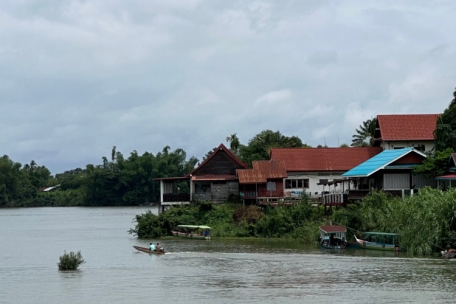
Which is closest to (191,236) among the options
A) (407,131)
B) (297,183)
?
(297,183)

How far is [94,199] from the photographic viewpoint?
161m

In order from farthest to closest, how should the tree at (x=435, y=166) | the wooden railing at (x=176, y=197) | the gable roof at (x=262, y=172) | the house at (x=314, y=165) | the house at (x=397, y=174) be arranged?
the house at (x=314, y=165), the wooden railing at (x=176, y=197), the gable roof at (x=262, y=172), the house at (x=397, y=174), the tree at (x=435, y=166)

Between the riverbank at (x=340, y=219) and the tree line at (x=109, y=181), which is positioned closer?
the riverbank at (x=340, y=219)

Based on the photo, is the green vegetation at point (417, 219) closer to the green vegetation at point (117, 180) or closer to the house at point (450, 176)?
the house at point (450, 176)

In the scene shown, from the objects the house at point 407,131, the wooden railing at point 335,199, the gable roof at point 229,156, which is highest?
the house at point 407,131

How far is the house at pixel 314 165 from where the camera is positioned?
6950cm

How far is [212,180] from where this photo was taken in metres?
67.9

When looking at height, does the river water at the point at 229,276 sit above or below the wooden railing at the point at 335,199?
below

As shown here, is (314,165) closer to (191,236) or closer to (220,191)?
(220,191)

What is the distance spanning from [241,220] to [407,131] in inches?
794

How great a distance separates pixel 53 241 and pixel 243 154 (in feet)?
109

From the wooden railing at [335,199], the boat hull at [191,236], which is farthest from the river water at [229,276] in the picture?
the wooden railing at [335,199]

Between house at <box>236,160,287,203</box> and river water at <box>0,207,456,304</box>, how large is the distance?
12.1m

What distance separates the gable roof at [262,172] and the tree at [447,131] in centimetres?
1268
